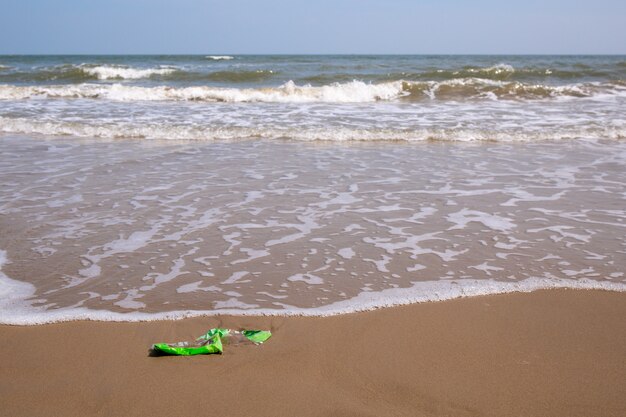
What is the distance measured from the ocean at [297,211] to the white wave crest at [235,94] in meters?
4.01

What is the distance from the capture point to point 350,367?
2.74 m

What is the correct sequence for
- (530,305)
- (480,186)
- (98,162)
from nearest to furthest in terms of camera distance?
1. (530,305)
2. (480,186)
3. (98,162)

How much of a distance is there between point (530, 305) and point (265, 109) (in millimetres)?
11111

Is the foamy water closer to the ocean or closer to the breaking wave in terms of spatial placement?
the ocean

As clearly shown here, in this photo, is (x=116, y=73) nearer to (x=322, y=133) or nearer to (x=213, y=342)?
(x=322, y=133)

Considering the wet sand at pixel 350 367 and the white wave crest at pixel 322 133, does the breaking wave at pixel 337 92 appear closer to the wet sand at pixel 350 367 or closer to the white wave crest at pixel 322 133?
the white wave crest at pixel 322 133

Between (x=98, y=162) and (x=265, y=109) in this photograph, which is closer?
(x=98, y=162)

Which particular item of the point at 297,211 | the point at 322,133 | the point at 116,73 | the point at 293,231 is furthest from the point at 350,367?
the point at 116,73

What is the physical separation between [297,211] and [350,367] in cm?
283

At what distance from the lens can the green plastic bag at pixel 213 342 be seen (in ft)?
9.37

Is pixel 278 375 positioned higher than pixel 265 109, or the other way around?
pixel 265 109

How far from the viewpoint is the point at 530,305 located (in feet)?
11.3

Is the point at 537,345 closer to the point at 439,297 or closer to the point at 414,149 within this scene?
the point at 439,297

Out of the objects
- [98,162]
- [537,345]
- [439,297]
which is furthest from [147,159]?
[537,345]
